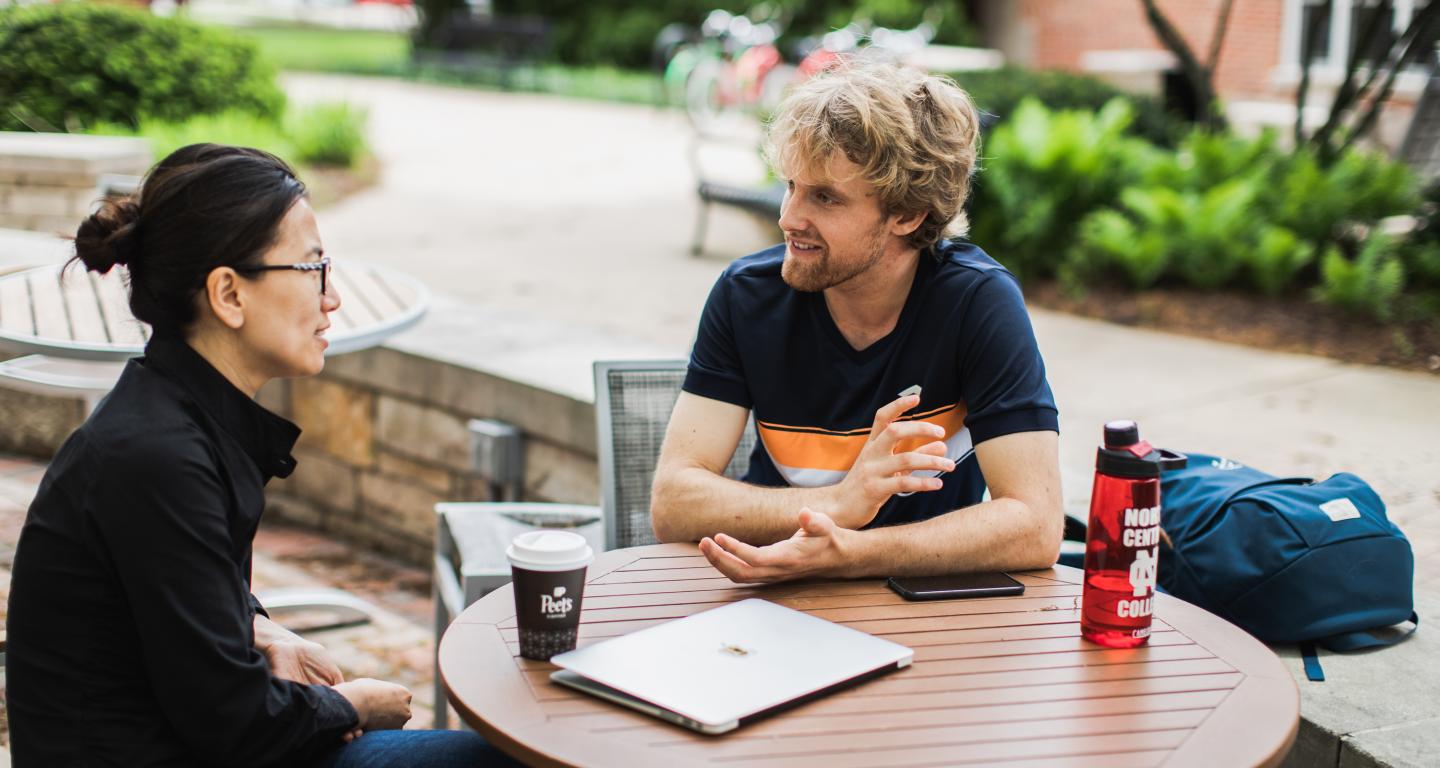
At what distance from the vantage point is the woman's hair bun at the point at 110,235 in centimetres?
191

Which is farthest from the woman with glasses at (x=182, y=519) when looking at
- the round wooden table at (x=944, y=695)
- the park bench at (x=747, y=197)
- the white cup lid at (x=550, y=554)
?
the park bench at (x=747, y=197)

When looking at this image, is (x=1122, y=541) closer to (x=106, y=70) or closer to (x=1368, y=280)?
(x=1368, y=280)

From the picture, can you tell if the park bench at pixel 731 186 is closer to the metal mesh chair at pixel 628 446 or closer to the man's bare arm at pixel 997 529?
the metal mesh chair at pixel 628 446

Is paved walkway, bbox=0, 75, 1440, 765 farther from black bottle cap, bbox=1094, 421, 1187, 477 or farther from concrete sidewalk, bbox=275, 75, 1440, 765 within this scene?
black bottle cap, bbox=1094, 421, 1187, 477

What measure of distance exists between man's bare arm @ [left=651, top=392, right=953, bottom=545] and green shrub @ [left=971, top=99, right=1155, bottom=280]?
15.6 feet

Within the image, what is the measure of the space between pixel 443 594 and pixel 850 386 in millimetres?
1406

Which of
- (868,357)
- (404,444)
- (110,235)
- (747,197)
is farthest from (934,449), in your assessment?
(747,197)

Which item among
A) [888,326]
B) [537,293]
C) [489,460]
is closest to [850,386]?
[888,326]

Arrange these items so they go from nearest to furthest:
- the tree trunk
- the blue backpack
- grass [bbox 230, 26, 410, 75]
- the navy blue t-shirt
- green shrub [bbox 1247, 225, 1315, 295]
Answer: the navy blue t-shirt < the blue backpack < green shrub [bbox 1247, 225, 1315, 295] < the tree trunk < grass [bbox 230, 26, 410, 75]

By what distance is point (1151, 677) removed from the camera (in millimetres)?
1894

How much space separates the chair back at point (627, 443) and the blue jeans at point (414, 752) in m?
1.02

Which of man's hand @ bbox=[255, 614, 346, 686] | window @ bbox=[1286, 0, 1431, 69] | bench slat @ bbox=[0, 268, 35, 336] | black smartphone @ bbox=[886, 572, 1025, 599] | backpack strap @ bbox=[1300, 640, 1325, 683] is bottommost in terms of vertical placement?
backpack strap @ bbox=[1300, 640, 1325, 683]

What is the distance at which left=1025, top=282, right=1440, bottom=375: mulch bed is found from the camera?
597 cm

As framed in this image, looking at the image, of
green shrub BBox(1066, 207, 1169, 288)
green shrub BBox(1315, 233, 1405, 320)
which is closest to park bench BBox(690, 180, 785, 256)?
green shrub BBox(1066, 207, 1169, 288)
